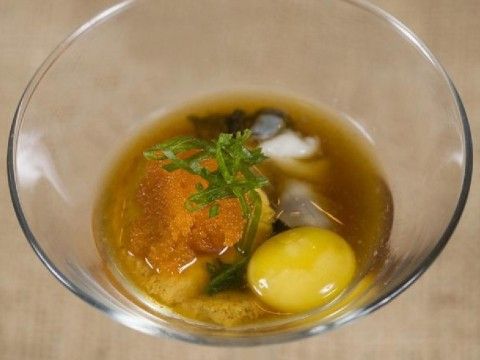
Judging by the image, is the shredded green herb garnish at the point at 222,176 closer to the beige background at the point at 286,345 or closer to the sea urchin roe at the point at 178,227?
the sea urchin roe at the point at 178,227

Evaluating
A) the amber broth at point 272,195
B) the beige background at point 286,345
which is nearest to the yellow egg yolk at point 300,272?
the amber broth at point 272,195

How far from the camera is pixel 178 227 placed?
1403 millimetres

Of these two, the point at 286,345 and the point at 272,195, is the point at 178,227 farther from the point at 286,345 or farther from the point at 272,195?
the point at 286,345

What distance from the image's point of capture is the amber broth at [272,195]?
4.55 ft

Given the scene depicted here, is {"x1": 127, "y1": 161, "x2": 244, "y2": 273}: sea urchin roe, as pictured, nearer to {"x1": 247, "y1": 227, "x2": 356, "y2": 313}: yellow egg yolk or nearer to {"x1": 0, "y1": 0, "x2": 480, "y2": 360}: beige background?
{"x1": 247, "y1": 227, "x2": 356, "y2": 313}: yellow egg yolk

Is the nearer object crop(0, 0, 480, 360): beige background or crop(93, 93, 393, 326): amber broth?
crop(93, 93, 393, 326): amber broth

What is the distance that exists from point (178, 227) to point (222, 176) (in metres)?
0.13

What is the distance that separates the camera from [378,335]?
1.52 metres

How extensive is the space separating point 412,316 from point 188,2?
2.51 ft

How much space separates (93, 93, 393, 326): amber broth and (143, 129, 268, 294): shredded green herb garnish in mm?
34

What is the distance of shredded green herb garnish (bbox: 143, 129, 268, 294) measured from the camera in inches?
52.7

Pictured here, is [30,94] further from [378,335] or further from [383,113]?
[378,335]

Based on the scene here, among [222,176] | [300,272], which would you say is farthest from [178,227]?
[300,272]

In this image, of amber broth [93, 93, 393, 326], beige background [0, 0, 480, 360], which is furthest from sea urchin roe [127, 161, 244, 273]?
beige background [0, 0, 480, 360]
